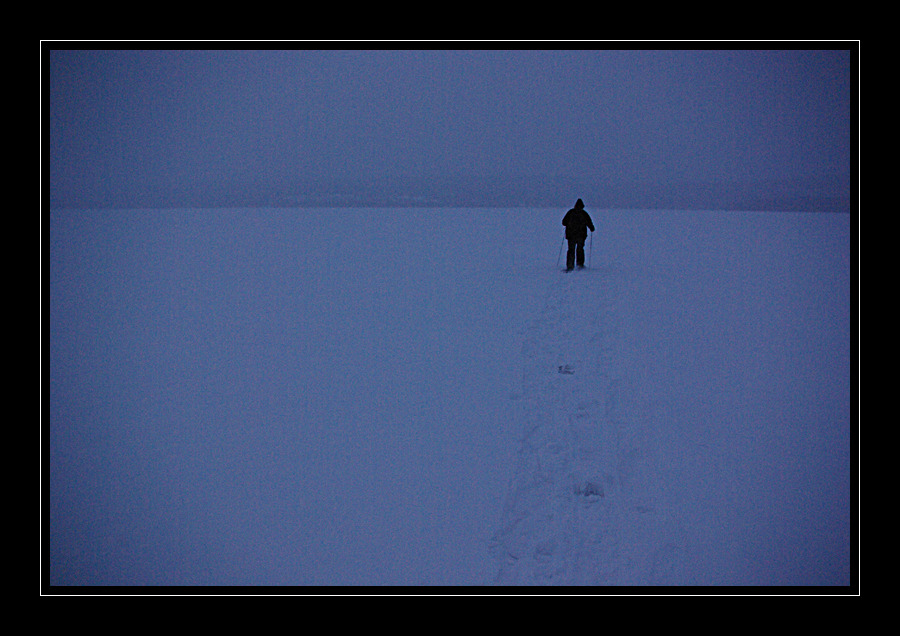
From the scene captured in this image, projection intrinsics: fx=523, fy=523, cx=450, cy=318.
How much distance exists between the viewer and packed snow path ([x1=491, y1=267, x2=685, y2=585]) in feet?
9.80

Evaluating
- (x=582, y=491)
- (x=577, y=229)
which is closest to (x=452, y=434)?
(x=582, y=491)

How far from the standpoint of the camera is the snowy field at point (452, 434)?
321 centimetres

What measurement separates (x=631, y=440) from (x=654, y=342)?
2288 millimetres

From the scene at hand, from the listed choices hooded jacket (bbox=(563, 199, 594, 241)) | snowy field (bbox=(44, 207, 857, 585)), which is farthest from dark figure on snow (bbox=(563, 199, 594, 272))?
snowy field (bbox=(44, 207, 857, 585))

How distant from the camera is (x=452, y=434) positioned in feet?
13.9

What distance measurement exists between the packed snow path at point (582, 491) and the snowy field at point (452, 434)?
0.05 ft

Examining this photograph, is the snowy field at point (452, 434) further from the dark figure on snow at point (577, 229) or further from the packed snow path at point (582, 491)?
the dark figure on snow at point (577, 229)

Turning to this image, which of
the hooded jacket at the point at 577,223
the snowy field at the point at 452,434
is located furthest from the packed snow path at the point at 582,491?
the hooded jacket at the point at 577,223

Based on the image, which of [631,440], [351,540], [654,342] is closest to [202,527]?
[351,540]

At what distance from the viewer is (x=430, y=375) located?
17.5 feet

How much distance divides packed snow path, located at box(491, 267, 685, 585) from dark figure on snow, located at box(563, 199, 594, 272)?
4.81 meters

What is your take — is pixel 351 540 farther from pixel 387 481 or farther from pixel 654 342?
pixel 654 342
